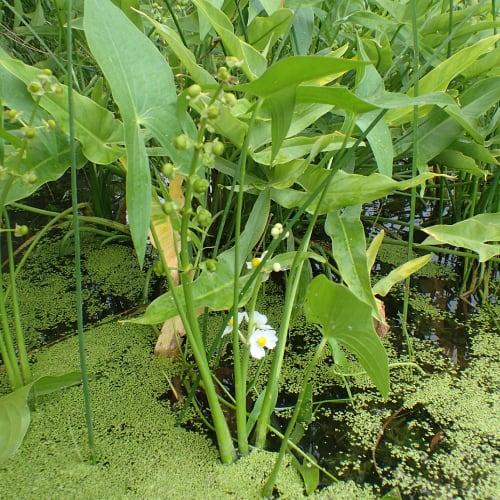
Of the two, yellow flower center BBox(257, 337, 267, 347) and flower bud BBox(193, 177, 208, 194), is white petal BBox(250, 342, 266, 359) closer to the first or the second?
yellow flower center BBox(257, 337, 267, 347)

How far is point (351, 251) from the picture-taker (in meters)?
0.82

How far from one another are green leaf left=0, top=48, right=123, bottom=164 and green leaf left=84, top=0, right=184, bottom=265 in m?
0.09

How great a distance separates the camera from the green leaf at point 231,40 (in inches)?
27.9

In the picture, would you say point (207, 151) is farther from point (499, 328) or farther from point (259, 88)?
point (499, 328)

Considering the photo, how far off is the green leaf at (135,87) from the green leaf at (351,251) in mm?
302

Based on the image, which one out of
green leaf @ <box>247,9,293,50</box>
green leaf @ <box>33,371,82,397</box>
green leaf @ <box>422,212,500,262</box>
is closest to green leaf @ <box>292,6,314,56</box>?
green leaf @ <box>247,9,293,50</box>

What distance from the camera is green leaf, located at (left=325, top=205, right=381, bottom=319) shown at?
0.79 meters

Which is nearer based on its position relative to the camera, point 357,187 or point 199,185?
point 199,185

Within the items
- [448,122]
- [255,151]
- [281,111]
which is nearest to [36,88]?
[281,111]

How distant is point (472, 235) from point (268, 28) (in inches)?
17.1

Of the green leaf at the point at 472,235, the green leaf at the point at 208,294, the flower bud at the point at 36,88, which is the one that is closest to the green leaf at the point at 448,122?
the green leaf at the point at 472,235

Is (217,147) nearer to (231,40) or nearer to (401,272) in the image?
(231,40)

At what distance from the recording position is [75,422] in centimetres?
83

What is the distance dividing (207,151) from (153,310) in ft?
Result: 0.88
